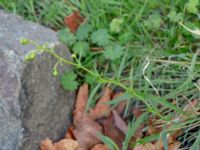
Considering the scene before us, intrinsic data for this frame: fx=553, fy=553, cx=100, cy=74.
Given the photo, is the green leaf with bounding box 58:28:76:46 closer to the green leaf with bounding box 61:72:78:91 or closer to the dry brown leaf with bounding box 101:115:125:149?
the green leaf with bounding box 61:72:78:91

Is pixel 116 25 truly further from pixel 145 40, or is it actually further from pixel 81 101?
pixel 81 101

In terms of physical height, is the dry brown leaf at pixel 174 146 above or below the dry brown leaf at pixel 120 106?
below

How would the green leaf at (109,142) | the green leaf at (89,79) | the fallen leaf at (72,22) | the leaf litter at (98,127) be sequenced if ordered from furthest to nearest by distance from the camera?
the fallen leaf at (72,22) < the green leaf at (89,79) < the leaf litter at (98,127) < the green leaf at (109,142)

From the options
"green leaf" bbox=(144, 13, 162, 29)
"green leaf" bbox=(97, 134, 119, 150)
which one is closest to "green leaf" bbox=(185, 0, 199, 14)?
"green leaf" bbox=(144, 13, 162, 29)

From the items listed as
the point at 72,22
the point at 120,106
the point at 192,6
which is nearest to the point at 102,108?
the point at 120,106

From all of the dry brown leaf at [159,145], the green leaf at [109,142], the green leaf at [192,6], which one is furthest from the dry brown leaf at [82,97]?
the green leaf at [192,6]

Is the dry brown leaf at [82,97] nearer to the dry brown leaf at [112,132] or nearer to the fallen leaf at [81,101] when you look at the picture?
the fallen leaf at [81,101]
